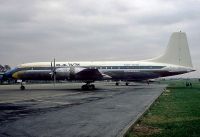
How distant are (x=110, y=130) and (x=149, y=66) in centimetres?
3767

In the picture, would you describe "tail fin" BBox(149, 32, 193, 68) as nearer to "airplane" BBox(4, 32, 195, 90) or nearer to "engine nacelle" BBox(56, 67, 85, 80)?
"airplane" BBox(4, 32, 195, 90)

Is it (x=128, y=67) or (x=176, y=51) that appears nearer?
(x=128, y=67)

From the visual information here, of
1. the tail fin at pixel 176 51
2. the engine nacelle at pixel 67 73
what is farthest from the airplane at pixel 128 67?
the engine nacelle at pixel 67 73

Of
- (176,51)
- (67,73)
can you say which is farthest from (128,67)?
(67,73)

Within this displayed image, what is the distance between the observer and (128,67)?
4716 centimetres

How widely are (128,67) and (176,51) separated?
348 inches

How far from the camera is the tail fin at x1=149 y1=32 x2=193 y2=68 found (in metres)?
48.4

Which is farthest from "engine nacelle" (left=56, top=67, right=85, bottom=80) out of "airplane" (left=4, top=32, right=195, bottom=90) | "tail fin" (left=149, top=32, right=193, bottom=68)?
"tail fin" (left=149, top=32, right=193, bottom=68)

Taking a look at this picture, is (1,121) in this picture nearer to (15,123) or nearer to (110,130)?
(15,123)

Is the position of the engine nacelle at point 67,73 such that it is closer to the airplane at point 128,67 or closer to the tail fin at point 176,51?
the airplane at point 128,67

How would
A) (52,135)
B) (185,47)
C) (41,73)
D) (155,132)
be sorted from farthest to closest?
1. (185,47)
2. (41,73)
3. (155,132)
4. (52,135)

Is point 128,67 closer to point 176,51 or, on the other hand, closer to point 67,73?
point 176,51

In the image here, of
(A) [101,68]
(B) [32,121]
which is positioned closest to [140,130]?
(B) [32,121]

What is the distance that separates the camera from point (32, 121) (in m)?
12.6
